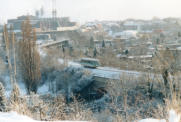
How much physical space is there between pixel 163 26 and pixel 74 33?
23.2m

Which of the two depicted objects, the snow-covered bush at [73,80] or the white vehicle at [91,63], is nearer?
the snow-covered bush at [73,80]

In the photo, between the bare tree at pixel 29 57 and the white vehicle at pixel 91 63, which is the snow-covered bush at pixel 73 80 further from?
the bare tree at pixel 29 57

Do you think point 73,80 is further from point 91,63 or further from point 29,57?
point 29,57

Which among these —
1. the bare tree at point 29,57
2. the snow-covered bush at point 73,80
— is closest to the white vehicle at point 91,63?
the snow-covered bush at point 73,80

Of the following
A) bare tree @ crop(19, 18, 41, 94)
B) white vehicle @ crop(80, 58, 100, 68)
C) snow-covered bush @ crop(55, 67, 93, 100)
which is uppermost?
bare tree @ crop(19, 18, 41, 94)

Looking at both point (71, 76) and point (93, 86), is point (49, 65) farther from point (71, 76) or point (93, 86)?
point (93, 86)

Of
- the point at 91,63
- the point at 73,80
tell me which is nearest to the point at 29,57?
→ the point at 73,80

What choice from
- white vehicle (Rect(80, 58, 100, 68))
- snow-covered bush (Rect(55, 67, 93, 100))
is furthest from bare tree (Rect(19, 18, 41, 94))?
white vehicle (Rect(80, 58, 100, 68))

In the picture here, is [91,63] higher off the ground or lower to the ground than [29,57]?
lower

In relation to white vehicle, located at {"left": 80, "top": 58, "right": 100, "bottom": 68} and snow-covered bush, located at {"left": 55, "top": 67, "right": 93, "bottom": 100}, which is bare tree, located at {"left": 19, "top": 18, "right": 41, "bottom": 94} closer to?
snow-covered bush, located at {"left": 55, "top": 67, "right": 93, "bottom": 100}

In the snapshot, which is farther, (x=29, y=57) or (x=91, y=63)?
(x=91, y=63)

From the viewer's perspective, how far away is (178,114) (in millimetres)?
3189

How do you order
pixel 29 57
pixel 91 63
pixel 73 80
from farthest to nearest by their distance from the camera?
pixel 91 63 < pixel 73 80 < pixel 29 57

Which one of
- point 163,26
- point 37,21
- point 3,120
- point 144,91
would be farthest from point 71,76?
point 163,26
